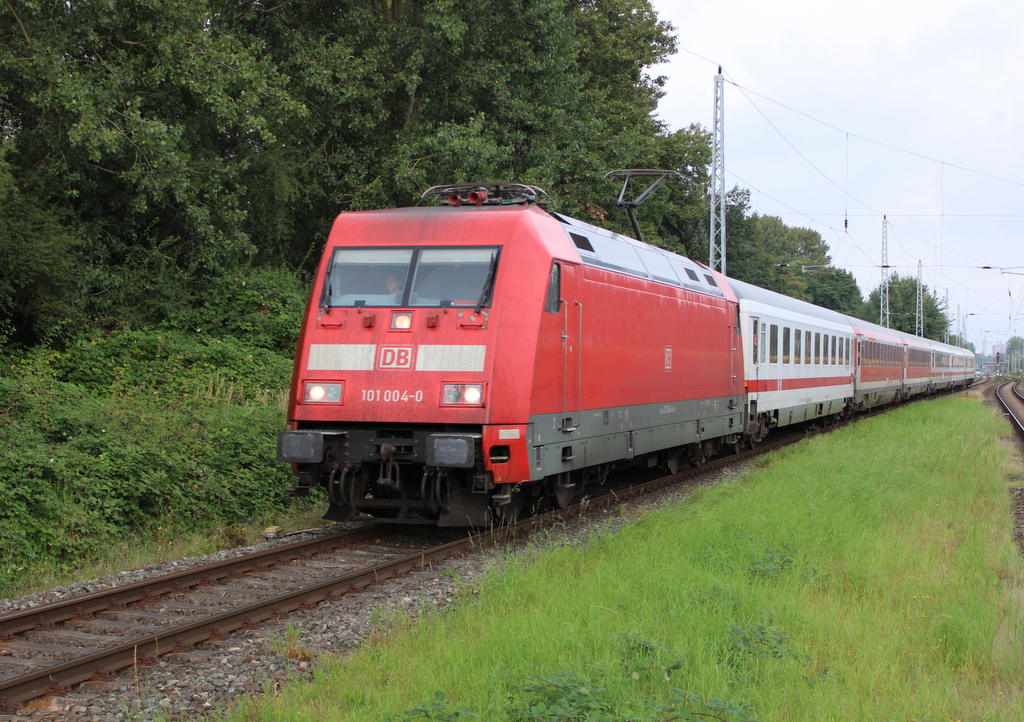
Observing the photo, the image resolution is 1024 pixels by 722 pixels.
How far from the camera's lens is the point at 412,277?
365 inches

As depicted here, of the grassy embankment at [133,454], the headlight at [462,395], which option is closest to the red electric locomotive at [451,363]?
the headlight at [462,395]

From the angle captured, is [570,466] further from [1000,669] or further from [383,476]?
[1000,669]

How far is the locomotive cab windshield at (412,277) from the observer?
906 cm

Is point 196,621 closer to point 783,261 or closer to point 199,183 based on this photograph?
point 199,183

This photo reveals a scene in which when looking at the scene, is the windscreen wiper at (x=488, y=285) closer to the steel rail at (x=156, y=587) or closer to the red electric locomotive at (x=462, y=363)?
the red electric locomotive at (x=462, y=363)

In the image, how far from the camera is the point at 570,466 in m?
9.80

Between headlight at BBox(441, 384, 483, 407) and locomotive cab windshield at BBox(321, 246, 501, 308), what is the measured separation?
2.74 feet

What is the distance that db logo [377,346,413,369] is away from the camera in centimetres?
884

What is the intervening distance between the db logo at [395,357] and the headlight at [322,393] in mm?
478

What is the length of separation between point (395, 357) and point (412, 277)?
35.4 inches

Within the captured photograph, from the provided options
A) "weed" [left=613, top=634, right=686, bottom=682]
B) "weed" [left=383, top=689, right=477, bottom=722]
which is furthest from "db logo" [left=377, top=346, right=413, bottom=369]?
"weed" [left=383, top=689, right=477, bottom=722]

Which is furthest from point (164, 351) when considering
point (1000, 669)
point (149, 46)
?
point (1000, 669)

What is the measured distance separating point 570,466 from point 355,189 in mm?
13252

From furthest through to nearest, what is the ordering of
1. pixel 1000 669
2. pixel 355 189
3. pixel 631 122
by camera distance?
pixel 631 122 → pixel 355 189 → pixel 1000 669
